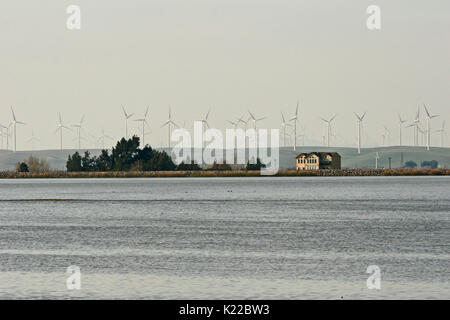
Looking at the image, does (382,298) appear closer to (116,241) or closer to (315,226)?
(116,241)

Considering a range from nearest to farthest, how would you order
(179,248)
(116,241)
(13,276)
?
(13,276) → (179,248) → (116,241)

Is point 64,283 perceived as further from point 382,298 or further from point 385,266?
point 385,266

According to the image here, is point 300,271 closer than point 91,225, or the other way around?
point 300,271

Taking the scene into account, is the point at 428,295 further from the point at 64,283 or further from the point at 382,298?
the point at 64,283

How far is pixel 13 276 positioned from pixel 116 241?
703 inches

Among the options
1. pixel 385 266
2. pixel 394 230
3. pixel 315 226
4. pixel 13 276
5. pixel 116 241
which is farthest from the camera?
pixel 315 226

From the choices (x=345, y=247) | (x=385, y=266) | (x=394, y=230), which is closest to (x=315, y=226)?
(x=394, y=230)

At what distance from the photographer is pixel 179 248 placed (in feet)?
154

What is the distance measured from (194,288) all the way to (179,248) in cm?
1569

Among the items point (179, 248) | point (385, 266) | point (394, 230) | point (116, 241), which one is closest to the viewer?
point (385, 266)

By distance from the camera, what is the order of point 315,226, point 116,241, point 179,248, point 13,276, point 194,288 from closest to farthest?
point 194,288
point 13,276
point 179,248
point 116,241
point 315,226

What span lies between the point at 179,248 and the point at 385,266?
14.1 m
